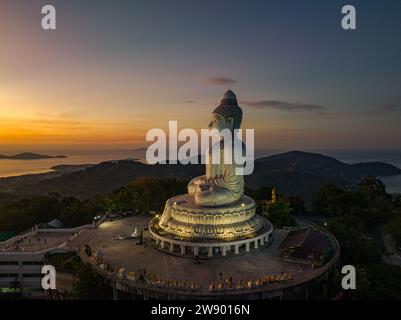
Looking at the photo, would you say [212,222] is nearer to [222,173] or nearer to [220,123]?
[222,173]

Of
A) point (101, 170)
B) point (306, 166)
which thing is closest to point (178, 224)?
point (101, 170)

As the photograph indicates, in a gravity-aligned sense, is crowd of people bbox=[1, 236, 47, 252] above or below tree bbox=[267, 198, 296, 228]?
below

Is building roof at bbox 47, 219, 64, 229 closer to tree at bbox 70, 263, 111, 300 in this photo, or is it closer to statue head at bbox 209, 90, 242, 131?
tree at bbox 70, 263, 111, 300

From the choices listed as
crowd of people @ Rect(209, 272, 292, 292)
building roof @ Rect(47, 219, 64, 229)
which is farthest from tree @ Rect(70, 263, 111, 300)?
building roof @ Rect(47, 219, 64, 229)

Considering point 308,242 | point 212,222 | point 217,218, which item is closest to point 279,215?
point 308,242

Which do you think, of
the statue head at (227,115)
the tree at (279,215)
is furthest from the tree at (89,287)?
the tree at (279,215)

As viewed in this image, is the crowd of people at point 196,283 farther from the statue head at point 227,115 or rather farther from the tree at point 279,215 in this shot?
the statue head at point 227,115

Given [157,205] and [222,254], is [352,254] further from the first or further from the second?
[157,205]
